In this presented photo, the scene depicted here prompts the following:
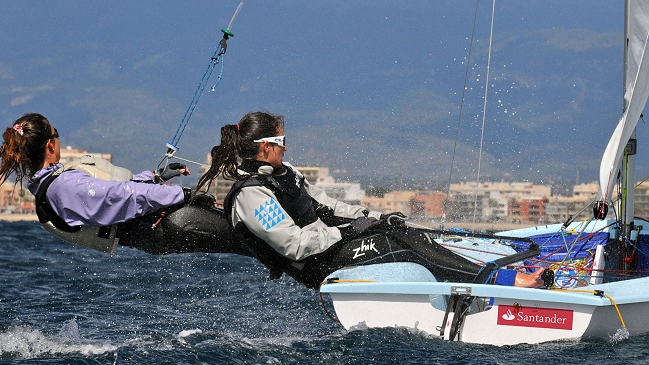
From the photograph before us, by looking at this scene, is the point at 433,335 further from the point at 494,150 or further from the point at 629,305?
the point at 494,150

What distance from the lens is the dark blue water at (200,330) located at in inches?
164

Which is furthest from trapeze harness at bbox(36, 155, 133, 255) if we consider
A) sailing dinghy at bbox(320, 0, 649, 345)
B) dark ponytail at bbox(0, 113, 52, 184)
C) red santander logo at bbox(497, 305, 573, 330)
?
red santander logo at bbox(497, 305, 573, 330)

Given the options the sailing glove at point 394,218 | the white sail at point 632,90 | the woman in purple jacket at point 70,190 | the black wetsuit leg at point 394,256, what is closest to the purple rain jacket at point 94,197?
the woman in purple jacket at point 70,190

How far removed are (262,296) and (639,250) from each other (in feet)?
8.49

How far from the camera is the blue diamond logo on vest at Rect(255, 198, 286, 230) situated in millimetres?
4258

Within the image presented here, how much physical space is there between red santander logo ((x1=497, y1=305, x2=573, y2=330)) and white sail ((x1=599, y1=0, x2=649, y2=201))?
5.88 feet

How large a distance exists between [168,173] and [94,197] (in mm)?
454

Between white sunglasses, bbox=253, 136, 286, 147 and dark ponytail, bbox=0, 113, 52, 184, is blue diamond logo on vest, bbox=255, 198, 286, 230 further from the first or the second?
dark ponytail, bbox=0, 113, 52, 184

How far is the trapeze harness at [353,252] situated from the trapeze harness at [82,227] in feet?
2.00

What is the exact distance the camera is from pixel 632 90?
19.3ft

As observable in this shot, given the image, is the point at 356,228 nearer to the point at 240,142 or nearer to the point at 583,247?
the point at 240,142

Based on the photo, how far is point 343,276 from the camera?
183 inches

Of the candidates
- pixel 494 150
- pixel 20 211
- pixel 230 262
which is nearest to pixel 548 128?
pixel 494 150

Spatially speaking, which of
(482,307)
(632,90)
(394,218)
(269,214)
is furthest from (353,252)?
(632,90)
